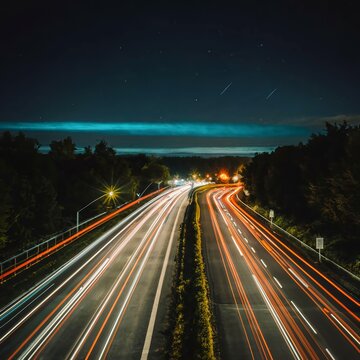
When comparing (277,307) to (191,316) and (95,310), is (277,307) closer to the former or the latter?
(191,316)

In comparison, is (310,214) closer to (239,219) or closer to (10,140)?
(239,219)

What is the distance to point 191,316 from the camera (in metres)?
20.0

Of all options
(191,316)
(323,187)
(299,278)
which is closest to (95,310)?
(191,316)

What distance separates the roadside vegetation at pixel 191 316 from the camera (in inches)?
639

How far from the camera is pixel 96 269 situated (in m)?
31.0

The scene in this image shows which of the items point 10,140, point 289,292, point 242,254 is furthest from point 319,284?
point 10,140

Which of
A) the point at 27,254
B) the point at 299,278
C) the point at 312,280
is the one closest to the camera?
the point at 312,280

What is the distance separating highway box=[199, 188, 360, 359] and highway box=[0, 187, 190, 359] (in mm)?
3954

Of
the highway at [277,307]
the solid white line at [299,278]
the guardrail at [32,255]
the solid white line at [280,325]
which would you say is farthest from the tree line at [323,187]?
the guardrail at [32,255]

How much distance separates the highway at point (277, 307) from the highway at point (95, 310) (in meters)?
3.95

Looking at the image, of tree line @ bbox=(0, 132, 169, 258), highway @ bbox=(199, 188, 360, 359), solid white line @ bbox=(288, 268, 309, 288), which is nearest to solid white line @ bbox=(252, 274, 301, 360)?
highway @ bbox=(199, 188, 360, 359)

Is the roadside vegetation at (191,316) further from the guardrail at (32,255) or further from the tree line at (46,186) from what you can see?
the tree line at (46,186)

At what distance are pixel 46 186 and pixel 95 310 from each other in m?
44.7

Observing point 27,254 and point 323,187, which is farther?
point 323,187
